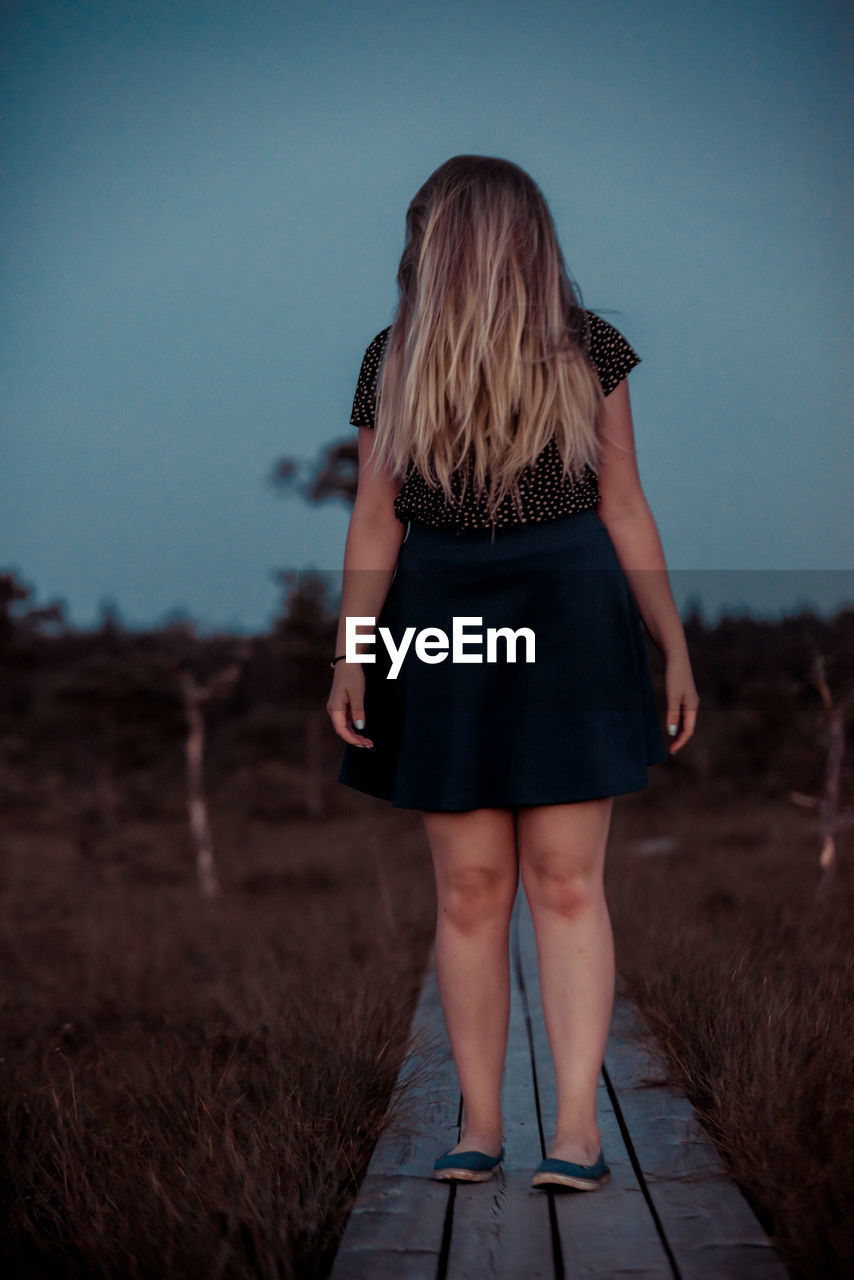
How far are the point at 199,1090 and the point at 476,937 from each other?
28.3 inches

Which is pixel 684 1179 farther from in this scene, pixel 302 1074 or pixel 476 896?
pixel 302 1074

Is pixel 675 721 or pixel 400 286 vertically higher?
pixel 400 286

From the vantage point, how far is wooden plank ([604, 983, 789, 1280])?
1.49m

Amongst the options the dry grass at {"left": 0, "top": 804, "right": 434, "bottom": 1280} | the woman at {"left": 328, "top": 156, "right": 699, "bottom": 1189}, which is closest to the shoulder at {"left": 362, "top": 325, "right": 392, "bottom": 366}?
the woman at {"left": 328, "top": 156, "right": 699, "bottom": 1189}

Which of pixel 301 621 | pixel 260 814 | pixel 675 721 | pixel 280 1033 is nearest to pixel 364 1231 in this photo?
pixel 675 721

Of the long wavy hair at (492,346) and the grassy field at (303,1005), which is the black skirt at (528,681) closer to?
the long wavy hair at (492,346)

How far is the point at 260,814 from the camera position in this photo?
757 inches

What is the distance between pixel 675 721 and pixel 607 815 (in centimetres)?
22

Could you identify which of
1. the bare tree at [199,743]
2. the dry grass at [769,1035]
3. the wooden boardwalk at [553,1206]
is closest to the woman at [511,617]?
the wooden boardwalk at [553,1206]

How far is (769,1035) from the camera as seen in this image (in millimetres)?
2061

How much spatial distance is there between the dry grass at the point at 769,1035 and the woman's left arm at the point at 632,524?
0.66 metres

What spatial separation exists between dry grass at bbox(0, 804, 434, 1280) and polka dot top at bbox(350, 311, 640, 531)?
112 cm

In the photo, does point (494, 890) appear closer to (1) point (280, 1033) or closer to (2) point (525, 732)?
(2) point (525, 732)

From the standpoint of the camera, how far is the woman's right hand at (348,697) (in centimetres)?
213
